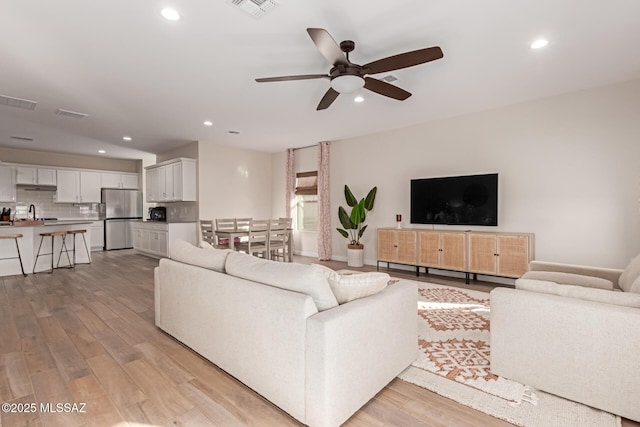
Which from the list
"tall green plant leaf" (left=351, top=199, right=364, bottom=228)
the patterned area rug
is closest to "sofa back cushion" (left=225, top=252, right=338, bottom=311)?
the patterned area rug

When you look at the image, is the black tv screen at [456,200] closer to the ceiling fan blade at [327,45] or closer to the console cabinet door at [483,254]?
the console cabinet door at [483,254]

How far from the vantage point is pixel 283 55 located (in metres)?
3.17

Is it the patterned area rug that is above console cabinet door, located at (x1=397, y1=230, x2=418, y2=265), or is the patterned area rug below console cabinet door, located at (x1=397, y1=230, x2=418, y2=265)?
below

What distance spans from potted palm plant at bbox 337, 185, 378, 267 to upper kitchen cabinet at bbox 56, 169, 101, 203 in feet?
24.2

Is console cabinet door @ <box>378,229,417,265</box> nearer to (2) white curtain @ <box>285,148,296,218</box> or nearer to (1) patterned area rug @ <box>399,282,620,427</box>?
(1) patterned area rug @ <box>399,282,620,427</box>

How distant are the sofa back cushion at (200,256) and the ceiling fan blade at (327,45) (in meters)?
1.72

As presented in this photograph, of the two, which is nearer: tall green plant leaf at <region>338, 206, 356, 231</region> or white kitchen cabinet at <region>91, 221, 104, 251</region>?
tall green plant leaf at <region>338, 206, 356, 231</region>

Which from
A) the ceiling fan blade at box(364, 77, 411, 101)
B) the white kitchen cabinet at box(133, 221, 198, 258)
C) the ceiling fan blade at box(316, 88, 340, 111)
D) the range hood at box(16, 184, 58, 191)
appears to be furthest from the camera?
the range hood at box(16, 184, 58, 191)

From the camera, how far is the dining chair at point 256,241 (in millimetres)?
5547

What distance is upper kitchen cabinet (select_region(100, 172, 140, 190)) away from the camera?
915 centimetres

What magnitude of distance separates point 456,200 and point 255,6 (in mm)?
4151

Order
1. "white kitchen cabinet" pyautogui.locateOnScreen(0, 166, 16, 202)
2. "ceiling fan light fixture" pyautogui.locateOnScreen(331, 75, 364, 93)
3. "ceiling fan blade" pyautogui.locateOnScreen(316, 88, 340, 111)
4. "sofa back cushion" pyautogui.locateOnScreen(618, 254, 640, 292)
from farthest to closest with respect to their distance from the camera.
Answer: "white kitchen cabinet" pyautogui.locateOnScreen(0, 166, 16, 202)
"ceiling fan blade" pyautogui.locateOnScreen(316, 88, 340, 111)
"ceiling fan light fixture" pyautogui.locateOnScreen(331, 75, 364, 93)
"sofa back cushion" pyautogui.locateOnScreen(618, 254, 640, 292)

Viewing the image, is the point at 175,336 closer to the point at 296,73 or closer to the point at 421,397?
the point at 421,397

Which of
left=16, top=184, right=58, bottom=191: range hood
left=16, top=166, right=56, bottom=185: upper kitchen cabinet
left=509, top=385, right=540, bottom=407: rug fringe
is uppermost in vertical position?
left=16, top=166, right=56, bottom=185: upper kitchen cabinet
